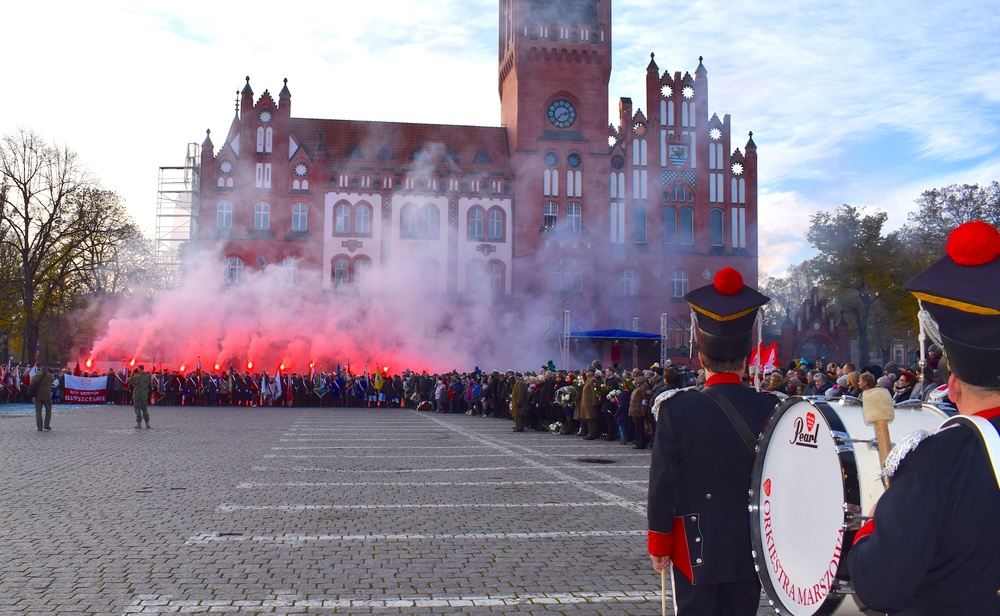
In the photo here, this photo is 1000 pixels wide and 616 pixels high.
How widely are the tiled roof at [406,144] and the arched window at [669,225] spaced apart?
10332 mm

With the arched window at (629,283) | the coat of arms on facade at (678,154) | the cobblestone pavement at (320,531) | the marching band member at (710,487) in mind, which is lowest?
the cobblestone pavement at (320,531)

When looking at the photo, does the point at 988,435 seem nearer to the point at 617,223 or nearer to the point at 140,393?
the point at 140,393

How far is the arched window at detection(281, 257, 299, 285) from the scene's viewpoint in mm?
51156

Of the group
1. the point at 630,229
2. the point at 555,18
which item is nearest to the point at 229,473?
the point at 630,229

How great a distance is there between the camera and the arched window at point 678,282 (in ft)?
174

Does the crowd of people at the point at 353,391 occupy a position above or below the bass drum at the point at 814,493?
below

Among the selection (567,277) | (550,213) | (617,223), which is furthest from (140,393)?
(617,223)

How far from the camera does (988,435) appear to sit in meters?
2.21

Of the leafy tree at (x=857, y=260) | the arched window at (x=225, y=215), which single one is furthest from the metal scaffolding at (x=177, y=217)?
the leafy tree at (x=857, y=260)

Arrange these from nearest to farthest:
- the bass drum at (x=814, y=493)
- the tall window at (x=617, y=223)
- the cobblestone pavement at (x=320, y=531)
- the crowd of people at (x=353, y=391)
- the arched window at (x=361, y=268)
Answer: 1. the bass drum at (x=814, y=493)
2. the cobblestone pavement at (x=320, y=531)
3. the crowd of people at (x=353, y=391)
4. the arched window at (x=361, y=268)
5. the tall window at (x=617, y=223)

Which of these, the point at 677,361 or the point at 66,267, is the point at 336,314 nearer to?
the point at 66,267

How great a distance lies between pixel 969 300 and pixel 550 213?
51140 millimetres

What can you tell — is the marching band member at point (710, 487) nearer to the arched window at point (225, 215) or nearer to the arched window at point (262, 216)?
the arched window at point (262, 216)

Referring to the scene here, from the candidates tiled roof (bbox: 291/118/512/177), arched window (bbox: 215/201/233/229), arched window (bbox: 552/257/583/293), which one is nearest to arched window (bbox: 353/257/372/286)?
tiled roof (bbox: 291/118/512/177)
